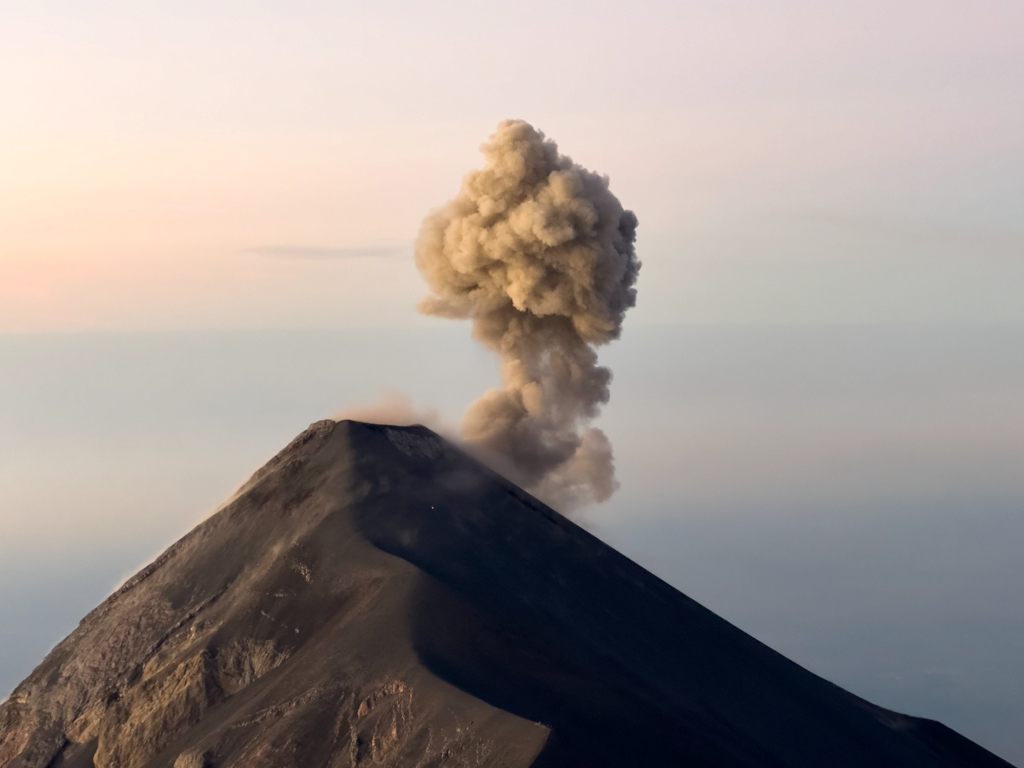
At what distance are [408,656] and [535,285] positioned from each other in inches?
1411

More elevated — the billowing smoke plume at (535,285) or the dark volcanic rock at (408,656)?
the billowing smoke plume at (535,285)

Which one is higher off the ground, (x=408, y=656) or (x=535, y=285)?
(x=535, y=285)

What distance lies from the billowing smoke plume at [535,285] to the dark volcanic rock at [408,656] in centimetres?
1137

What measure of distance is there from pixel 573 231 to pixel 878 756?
3666 centimetres

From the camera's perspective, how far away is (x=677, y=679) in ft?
207

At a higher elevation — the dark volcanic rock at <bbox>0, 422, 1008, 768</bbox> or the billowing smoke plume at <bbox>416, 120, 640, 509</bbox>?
the billowing smoke plume at <bbox>416, 120, 640, 509</bbox>

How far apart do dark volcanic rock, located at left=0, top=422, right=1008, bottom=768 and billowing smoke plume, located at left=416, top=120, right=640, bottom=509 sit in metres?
11.4

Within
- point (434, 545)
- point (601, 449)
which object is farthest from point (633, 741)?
point (601, 449)

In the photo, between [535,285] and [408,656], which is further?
[535,285]

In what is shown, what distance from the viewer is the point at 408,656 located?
54.7m

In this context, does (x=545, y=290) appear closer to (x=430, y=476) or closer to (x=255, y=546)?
(x=430, y=476)

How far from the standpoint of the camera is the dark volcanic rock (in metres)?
52.1

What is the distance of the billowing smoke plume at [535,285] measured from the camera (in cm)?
8450

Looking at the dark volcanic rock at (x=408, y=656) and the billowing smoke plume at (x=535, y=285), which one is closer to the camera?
the dark volcanic rock at (x=408, y=656)
